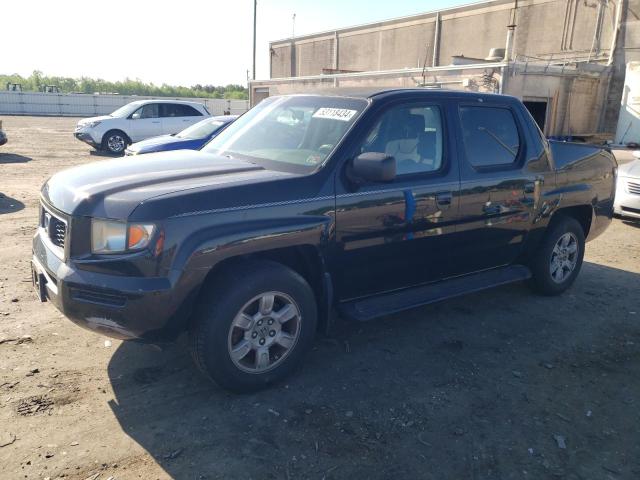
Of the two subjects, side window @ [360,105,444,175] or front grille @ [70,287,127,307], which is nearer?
front grille @ [70,287,127,307]

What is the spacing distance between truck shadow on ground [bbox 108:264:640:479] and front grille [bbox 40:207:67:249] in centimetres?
99

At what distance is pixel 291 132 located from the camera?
13.3ft

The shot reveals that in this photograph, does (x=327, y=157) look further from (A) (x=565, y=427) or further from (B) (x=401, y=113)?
(A) (x=565, y=427)

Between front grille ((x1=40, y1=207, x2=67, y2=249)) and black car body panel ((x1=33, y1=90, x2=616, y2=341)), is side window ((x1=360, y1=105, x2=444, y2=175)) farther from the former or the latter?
front grille ((x1=40, y1=207, x2=67, y2=249))

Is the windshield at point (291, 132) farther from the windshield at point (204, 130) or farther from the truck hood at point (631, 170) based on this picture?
the windshield at point (204, 130)

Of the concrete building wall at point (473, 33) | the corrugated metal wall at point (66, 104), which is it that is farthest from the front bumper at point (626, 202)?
the corrugated metal wall at point (66, 104)

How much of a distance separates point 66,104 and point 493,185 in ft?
141

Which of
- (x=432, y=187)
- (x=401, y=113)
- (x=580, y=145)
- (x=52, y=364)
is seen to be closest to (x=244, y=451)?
(x=52, y=364)

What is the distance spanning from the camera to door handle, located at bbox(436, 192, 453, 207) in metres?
4.04

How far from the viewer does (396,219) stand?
12.5 feet

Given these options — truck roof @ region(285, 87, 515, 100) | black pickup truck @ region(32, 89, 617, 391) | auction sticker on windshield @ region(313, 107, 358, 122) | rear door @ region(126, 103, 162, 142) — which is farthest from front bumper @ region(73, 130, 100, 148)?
auction sticker on windshield @ region(313, 107, 358, 122)

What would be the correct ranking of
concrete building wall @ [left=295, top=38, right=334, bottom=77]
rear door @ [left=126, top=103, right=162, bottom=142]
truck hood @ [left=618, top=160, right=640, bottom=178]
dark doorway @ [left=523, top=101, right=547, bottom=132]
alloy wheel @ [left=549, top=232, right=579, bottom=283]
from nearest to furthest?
alloy wheel @ [left=549, top=232, right=579, bottom=283], truck hood @ [left=618, top=160, right=640, bottom=178], rear door @ [left=126, top=103, right=162, bottom=142], dark doorway @ [left=523, top=101, right=547, bottom=132], concrete building wall @ [left=295, top=38, right=334, bottom=77]

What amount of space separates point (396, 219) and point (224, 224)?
4.38 ft

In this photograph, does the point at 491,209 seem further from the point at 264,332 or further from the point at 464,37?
the point at 464,37
